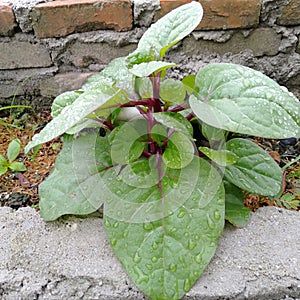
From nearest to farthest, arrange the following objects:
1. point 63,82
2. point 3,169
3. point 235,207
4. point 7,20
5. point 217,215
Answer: point 217,215 → point 235,207 → point 3,169 → point 7,20 → point 63,82

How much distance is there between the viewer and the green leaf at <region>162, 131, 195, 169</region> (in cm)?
94

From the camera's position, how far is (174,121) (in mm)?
930

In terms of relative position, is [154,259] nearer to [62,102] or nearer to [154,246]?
[154,246]

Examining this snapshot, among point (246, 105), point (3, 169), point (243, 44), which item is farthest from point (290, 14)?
point (3, 169)

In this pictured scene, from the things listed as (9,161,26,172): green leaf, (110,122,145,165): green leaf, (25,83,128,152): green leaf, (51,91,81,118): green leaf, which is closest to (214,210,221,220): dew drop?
(110,122,145,165): green leaf

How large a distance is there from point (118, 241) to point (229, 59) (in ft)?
2.53

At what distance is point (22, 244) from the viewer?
0.99m

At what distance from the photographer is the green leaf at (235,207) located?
1000 mm

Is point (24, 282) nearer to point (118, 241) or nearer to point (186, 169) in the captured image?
point (118, 241)

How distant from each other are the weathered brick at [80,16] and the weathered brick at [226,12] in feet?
0.39

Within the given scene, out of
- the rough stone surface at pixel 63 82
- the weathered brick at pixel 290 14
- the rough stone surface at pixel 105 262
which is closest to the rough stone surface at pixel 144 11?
the rough stone surface at pixel 63 82

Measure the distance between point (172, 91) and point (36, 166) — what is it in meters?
0.56

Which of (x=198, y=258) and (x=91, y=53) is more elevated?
(x=91, y=53)

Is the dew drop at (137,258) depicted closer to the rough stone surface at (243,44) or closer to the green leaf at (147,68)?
the green leaf at (147,68)
